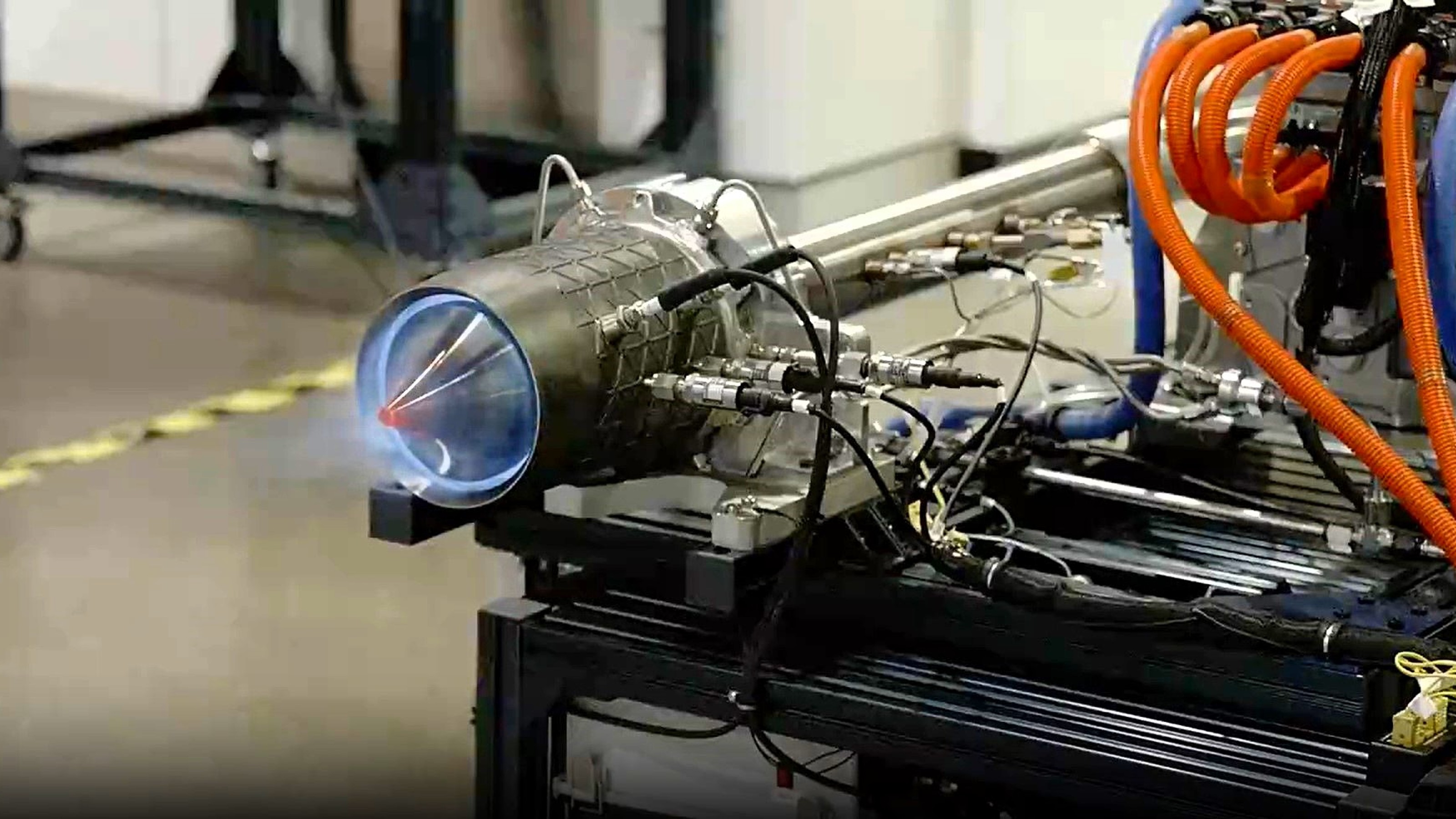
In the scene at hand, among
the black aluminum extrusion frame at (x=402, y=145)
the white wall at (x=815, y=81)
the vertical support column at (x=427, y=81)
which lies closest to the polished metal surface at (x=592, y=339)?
the black aluminum extrusion frame at (x=402, y=145)

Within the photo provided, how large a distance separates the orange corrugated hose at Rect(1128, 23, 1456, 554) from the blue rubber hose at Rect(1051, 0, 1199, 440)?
0.45ft

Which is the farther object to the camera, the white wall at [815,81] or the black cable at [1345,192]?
the white wall at [815,81]

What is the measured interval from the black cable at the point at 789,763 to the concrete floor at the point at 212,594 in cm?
66

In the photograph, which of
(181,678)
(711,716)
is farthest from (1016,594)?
(181,678)

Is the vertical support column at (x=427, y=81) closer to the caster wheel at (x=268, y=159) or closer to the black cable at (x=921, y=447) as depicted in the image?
the caster wheel at (x=268, y=159)

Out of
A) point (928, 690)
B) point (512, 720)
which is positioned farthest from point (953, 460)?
point (512, 720)

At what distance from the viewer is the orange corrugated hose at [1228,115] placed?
1.68 m

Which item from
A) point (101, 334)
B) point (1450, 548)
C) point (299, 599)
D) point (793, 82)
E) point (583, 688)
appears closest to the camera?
point (1450, 548)

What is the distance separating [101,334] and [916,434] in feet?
7.37

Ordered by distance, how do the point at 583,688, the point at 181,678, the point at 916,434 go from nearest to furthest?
the point at 583,688
the point at 916,434
the point at 181,678

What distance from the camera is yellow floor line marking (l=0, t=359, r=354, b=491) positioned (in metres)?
3.21

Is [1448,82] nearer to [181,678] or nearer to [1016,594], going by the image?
[1016,594]

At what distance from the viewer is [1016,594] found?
1538 millimetres

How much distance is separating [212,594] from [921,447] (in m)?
1.23
